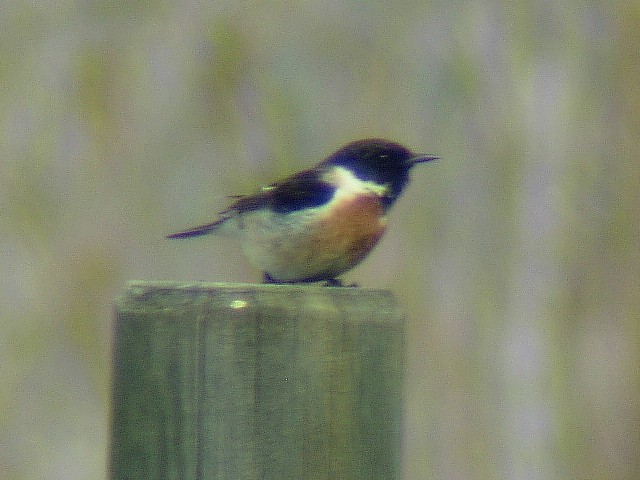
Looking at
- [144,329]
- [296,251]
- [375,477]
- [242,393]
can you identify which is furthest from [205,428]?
[296,251]

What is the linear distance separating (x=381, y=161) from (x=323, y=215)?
50 centimetres

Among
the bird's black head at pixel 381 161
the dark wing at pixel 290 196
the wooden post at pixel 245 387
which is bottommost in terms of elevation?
the wooden post at pixel 245 387

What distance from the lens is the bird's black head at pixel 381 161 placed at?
3.81m

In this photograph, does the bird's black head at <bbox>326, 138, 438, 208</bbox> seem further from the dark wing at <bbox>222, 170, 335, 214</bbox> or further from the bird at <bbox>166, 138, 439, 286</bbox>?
the dark wing at <bbox>222, 170, 335, 214</bbox>

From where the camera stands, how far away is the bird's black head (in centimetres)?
381

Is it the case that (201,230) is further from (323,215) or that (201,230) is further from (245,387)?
(245,387)

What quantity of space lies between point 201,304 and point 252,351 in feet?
0.37

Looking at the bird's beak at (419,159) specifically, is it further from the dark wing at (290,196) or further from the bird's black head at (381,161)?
the dark wing at (290,196)

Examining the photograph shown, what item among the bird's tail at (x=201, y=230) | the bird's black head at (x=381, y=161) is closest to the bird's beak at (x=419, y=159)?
the bird's black head at (x=381, y=161)

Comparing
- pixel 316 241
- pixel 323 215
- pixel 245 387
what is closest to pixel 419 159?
pixel 323 215

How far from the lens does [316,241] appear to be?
3.36m

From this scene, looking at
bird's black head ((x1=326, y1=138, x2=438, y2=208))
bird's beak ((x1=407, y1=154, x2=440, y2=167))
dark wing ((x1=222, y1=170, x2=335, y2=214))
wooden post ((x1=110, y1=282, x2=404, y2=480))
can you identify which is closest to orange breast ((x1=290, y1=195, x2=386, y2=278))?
dark wing ((x1=222, y1=170, x2=335, y2=214))

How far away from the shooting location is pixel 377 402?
1622 millimetres

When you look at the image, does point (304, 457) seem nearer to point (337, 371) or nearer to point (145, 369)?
point (337, 371)
